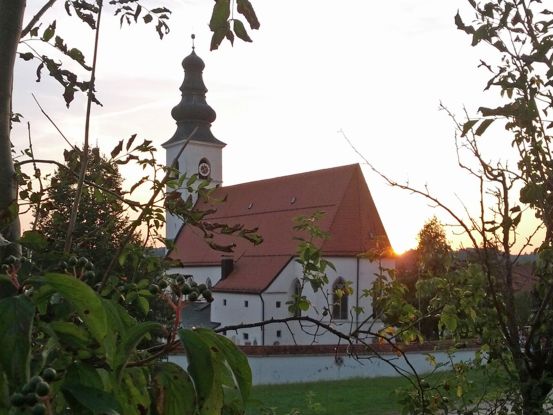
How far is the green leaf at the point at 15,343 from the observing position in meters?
0.68

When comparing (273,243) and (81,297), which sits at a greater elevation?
(273,243)

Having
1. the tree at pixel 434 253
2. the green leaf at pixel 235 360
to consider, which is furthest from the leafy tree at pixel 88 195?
the tree at pixel 434 253

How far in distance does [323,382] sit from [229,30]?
78.6 ft

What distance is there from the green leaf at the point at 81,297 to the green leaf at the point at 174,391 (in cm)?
16

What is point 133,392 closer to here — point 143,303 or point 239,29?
point 239,29

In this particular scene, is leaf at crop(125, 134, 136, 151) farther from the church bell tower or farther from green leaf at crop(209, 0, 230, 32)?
the church bell tower

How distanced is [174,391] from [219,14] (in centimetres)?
58

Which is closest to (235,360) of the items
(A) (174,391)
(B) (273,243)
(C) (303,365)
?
(A) (174,391)

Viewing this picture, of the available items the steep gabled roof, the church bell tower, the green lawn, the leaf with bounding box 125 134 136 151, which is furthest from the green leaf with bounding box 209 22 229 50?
the church bell tower

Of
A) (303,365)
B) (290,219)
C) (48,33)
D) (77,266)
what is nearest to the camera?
(77,266)

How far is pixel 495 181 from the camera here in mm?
3150

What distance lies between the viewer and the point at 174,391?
0.90m

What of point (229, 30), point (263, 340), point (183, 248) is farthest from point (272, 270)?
point (229, 30)

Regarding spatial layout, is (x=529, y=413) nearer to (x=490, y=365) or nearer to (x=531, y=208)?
(x=490, y=365)
